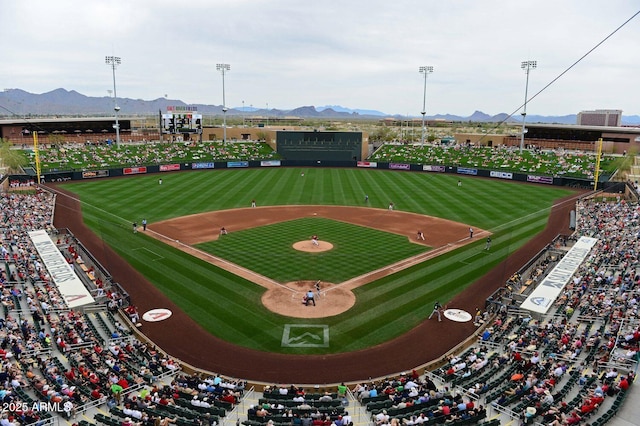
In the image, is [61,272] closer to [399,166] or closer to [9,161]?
[9,161]

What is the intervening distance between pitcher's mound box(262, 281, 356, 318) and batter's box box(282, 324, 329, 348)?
3.89 ft

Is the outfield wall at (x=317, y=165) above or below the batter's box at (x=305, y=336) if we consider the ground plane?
above

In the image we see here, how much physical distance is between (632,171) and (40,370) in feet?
237

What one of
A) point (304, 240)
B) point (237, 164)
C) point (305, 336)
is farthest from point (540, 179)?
point (305, 336)

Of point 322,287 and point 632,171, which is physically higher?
point 632,171

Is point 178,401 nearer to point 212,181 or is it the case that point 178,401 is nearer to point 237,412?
point 237,412

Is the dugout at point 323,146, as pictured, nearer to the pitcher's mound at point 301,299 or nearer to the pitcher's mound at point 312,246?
the pitcher's mound at point 312,246

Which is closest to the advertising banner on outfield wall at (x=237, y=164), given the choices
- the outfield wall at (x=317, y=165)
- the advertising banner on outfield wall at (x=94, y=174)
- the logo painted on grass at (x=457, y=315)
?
the outfield wall at (x=317, y=165)

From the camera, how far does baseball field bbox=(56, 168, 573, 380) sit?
24031 millimetres

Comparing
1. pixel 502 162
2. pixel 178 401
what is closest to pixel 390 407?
pixel 178 401

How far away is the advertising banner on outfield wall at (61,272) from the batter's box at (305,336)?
11060 millimetres

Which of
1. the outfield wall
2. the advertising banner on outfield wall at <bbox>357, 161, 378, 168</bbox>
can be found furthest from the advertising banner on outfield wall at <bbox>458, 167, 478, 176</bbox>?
the advertising banner on outfield wall at <bbox>357, 161, 378, 168</bbox>

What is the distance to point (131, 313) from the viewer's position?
2398 centimetres

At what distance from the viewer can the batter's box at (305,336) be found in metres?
21.9
